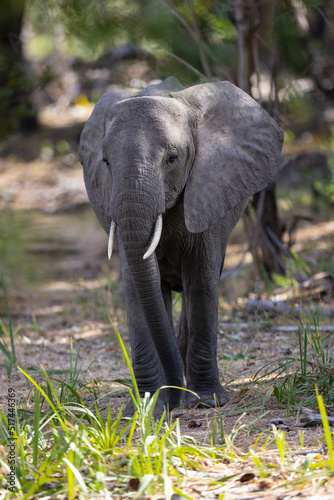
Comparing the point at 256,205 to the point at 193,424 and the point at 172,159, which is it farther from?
the point at 193,424

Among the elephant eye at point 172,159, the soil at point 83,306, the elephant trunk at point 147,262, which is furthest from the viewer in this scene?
the soil at point 83,306

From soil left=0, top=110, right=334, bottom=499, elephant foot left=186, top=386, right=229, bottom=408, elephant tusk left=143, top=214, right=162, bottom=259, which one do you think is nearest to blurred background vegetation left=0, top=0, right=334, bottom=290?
soil left=0, top=110, right=334, bottom=499

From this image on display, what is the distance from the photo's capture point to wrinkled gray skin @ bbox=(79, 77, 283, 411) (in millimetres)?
3441

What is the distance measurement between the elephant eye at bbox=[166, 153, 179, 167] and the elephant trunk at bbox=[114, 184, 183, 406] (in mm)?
250

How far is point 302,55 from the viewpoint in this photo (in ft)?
28.6

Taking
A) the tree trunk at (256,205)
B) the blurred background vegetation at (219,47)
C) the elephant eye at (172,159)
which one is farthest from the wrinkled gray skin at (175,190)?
the tree trunk at (256,205)

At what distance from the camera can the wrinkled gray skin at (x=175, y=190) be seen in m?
3.44

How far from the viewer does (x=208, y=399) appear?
13.6 ft

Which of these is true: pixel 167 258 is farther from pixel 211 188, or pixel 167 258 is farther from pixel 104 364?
pixel 104 364

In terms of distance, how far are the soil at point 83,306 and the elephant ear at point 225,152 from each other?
3.72 feet

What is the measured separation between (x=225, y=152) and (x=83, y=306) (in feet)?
13.2

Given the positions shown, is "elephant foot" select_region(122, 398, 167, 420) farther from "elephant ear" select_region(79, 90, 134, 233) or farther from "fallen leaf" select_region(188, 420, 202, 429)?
"elephant ear" select_region(79, 90, 134, 233)

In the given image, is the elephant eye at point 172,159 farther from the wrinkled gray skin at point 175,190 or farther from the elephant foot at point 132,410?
the elephant foot at point 132,410

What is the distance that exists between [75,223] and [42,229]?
87 cm
